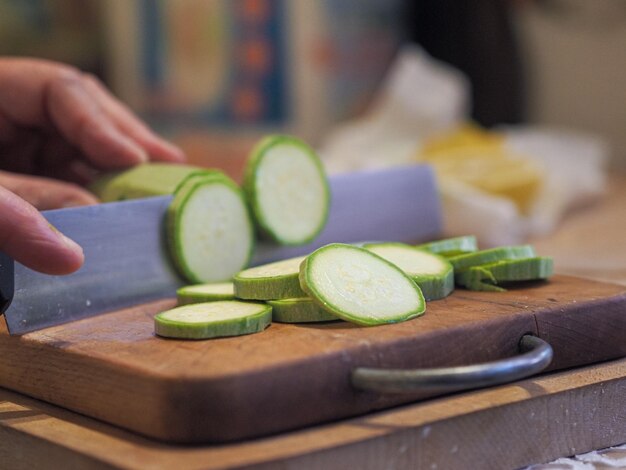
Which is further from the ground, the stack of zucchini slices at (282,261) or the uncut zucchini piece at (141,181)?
the uncut zucchini piece at (141,181)

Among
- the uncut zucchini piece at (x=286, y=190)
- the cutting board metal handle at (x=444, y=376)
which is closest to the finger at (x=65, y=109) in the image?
the uncut zucchini piece at (x=286, y=190)

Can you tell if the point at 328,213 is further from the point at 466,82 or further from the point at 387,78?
the point at 387,78

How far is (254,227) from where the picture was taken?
148cm

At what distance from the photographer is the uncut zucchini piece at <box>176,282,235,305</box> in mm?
1206

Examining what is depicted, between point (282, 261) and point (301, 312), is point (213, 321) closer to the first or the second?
point (301, 312)

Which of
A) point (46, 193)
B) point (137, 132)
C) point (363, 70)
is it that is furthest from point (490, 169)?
point (363, 70)

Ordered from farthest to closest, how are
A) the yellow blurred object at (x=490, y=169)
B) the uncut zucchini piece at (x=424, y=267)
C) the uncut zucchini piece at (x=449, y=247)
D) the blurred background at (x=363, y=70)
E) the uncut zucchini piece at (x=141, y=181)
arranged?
the blurred background at (x=363, y=70), the yellow blurred object at (x=490, y=169), the uncut zucchini piece at (x=141, y=181), the uncut zucchini piece at (x=449, y=247), the uncut zucchini piece at (x=424, y=267)

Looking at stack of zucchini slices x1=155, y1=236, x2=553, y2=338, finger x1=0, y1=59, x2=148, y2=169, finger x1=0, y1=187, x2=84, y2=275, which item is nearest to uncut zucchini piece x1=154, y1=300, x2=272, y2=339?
stack of zucchini slices x1=155, y1=236, x2=553, y2=338

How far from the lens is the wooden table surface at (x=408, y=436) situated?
90cm

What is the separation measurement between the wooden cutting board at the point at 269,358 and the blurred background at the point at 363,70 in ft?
6.14

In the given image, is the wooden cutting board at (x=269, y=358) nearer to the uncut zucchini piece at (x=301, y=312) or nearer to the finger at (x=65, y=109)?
the uncut zucchini piece at (x=301, y=312)

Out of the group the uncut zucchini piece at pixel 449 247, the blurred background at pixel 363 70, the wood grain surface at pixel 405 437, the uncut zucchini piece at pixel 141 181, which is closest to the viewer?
the wood grain surface at pixel 405 437

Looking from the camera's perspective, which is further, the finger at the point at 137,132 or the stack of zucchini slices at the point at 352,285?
the finger at the point at 137,132

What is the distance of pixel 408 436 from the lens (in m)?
0.96
